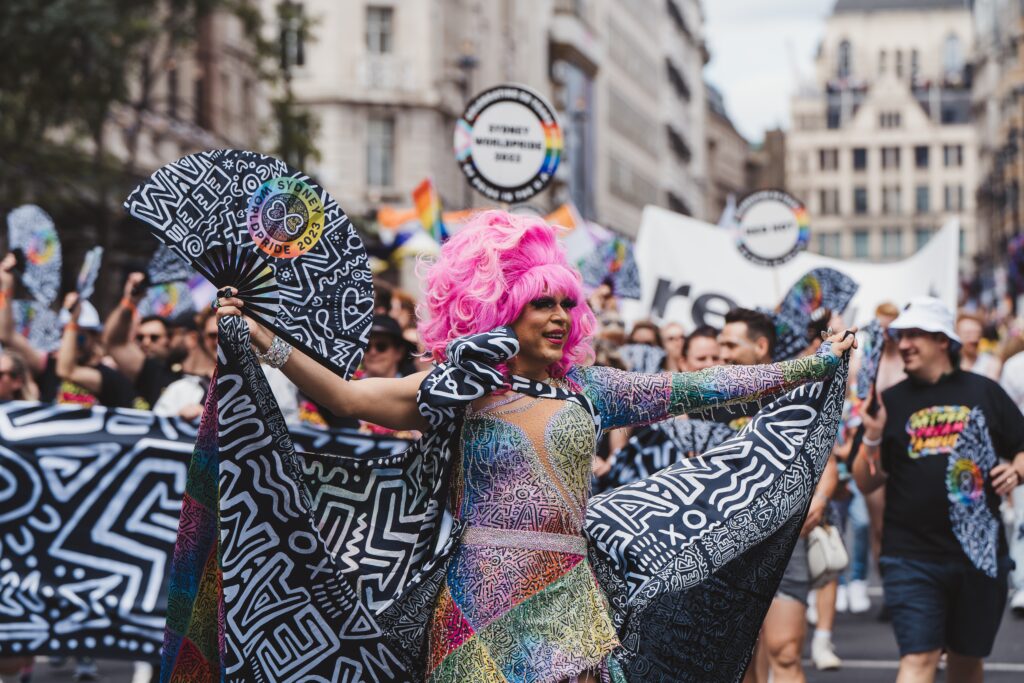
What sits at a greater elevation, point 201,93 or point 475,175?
point 201,93

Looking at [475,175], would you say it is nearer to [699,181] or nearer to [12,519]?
[12,519]

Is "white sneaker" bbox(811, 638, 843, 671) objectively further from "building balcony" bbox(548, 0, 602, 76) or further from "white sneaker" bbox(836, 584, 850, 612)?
"building balcony" bbox(548, 0, 602, 76)

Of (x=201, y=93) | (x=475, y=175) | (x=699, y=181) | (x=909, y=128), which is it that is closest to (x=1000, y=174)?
(x=699, y=181)

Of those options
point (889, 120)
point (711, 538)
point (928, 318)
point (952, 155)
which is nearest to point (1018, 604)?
point (928, 318)

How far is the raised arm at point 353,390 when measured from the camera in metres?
4.44

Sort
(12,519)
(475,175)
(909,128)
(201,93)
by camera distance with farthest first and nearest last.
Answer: (909,128), (201,93), (475,175), (12,519)

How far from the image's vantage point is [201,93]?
35.4 meters

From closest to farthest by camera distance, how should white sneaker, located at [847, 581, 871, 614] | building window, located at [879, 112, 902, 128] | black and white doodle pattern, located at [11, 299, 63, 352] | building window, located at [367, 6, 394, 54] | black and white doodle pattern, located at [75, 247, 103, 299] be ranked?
black and white doodle pattern, located at [75, 247, 103, 299] < black and white doodle pattern, located at [11, 299, 63, 352] < white sneaker, located at [847, 581, 871, 614] < building window, located at [367, 6, 394, 54] < building window, located at [879, 112, 902, 128]

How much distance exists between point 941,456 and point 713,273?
9376mm

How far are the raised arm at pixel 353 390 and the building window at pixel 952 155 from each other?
17188cm

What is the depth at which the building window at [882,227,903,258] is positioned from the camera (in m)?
171

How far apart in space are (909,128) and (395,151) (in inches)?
5239

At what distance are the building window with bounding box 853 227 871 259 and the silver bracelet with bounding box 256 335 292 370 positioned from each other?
170462 millimetres

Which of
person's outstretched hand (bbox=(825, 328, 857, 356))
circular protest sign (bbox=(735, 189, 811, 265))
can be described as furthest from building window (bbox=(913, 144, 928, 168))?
person's outstretched hand (bbox=(825, 328, 857, 356))
